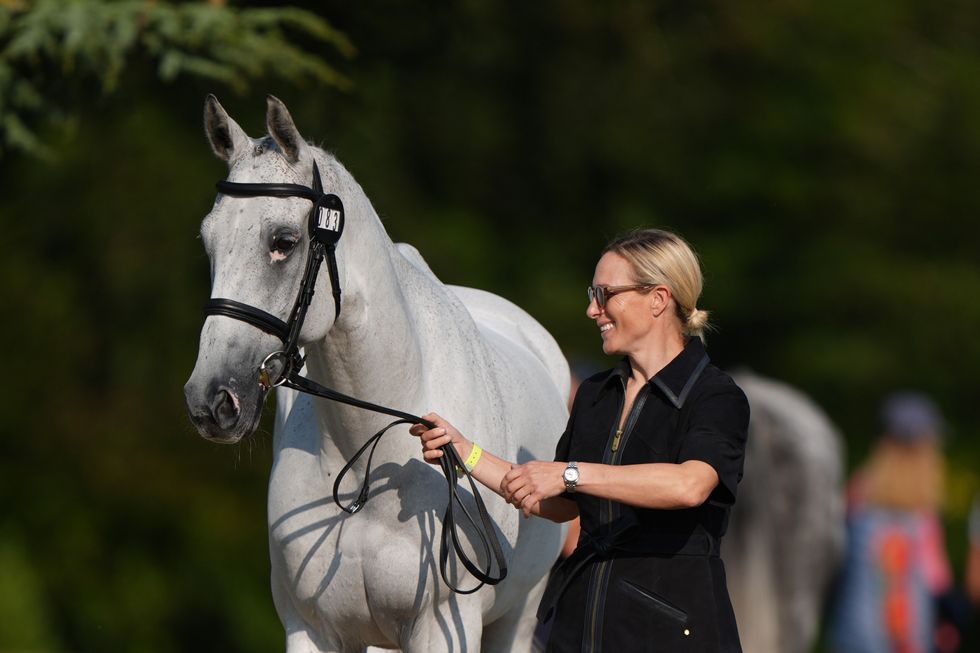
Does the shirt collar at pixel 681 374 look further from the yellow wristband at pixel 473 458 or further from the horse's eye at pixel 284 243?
the horse's eye at pixel 284 243

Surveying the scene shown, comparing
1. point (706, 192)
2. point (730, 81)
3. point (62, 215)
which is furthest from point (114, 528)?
point (730, 81)

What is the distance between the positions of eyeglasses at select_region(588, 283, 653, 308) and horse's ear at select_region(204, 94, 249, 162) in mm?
932

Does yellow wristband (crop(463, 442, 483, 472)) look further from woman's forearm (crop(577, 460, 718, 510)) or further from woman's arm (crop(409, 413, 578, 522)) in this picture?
woman's forearm (crop(577, 460, 718, 510))

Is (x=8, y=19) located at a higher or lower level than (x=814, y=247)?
lower

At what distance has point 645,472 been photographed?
132 inches

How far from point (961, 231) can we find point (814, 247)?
6.33 feet

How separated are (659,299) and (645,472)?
487mm

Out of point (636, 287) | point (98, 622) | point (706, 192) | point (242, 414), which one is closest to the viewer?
point (242, 414)

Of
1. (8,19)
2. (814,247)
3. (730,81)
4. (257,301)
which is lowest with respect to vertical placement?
(257,301)

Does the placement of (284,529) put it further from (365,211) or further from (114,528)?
(114,528)

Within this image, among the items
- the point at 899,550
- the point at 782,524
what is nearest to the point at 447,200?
the point at 782,524

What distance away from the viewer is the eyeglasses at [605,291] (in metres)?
3.60

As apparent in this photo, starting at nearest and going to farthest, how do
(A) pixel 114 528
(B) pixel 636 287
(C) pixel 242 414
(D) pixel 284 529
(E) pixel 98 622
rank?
(C) pixel 242 414
(B) pixel 636 287
(D) pixel 284 529
(E) pixel 98 622
(A) pixel 114 528

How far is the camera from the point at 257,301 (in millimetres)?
3342
